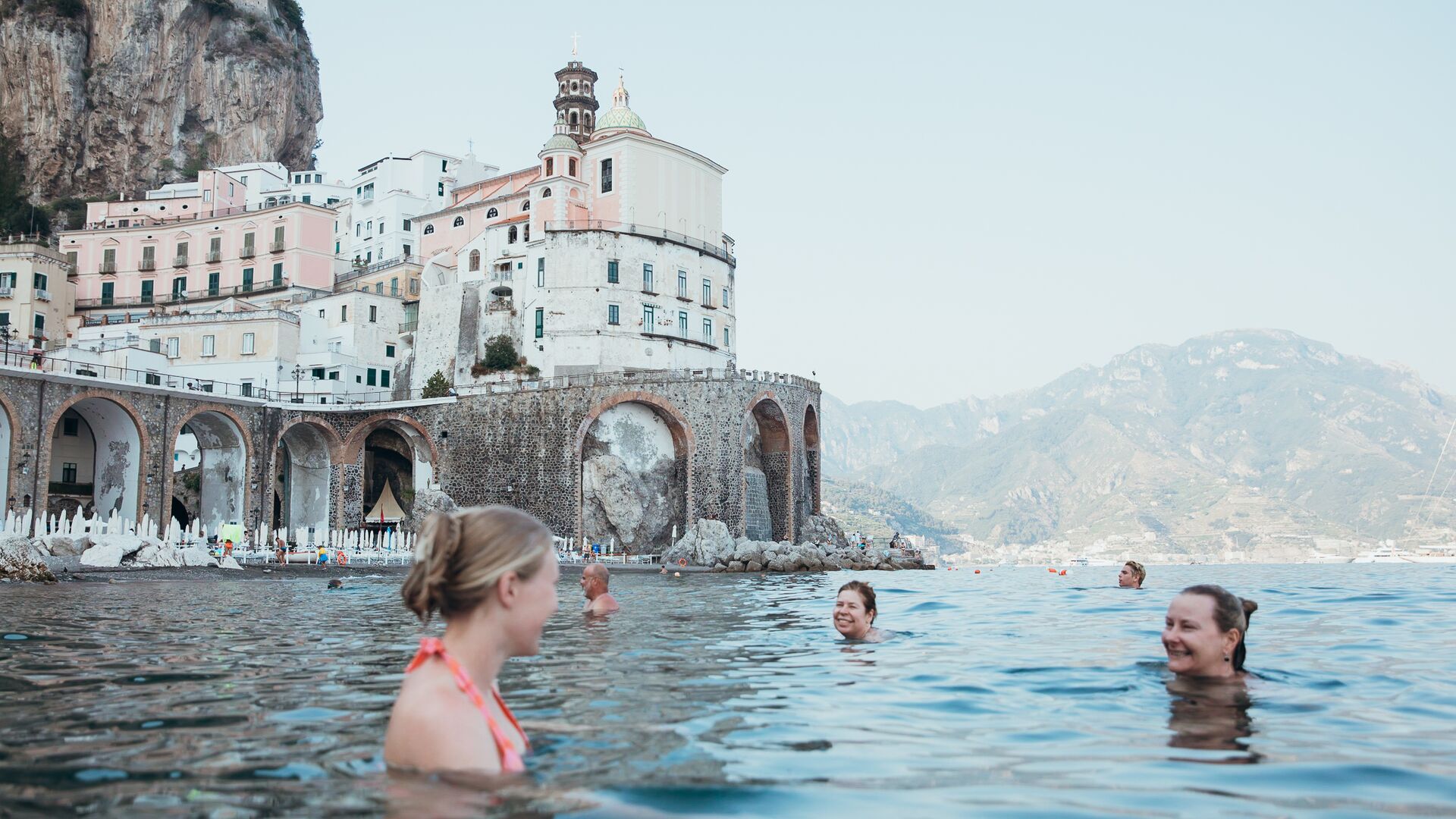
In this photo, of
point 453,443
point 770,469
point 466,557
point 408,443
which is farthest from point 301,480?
point 466,557

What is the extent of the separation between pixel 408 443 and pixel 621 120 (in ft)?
69.9

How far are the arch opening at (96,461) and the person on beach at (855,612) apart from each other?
3923cm

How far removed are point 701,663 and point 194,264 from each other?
64.4 metres

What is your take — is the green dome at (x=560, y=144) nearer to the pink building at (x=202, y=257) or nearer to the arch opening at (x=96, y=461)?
the pink building at (x=202, y=257)

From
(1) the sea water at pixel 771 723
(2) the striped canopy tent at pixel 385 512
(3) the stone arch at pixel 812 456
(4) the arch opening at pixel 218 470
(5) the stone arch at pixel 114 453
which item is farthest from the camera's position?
(3) the stone arch at pixel 812 456

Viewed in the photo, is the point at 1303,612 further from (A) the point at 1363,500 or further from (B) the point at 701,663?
(A) the point at 1363,500

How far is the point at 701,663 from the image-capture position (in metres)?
8.72

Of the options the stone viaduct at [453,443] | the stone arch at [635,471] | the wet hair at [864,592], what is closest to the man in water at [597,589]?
the wet hair at [864,592]

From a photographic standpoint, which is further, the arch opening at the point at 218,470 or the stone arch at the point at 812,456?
the stone arch at the point at 812,456

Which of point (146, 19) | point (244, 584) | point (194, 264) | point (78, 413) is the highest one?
point (146, 19)

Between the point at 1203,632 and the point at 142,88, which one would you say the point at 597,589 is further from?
the point at 142,88

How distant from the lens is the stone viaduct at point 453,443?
42625mm

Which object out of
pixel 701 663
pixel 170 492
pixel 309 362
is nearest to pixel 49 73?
pixel 309 362

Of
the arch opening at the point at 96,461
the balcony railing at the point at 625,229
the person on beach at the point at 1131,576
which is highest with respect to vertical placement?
the balcony railing at the point at 625,229
